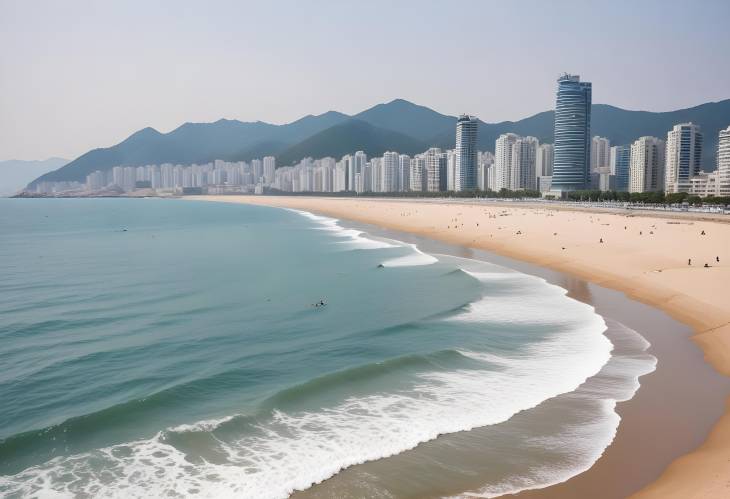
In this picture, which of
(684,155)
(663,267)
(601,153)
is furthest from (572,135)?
(663,267)

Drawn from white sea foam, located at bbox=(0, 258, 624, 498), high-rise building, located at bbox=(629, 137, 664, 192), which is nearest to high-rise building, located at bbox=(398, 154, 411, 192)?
high-rise building, located at bbox=(629, 137, 664, 192)

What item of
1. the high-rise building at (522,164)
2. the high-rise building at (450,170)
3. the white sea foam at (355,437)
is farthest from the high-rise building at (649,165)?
the white sea foam at (355,437)

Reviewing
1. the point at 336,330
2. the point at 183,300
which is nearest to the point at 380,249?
the point at 183,300

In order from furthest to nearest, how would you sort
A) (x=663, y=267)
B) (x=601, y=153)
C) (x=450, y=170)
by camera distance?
(x=601, y=153), (x=450, y=170), (x=663, y=267)

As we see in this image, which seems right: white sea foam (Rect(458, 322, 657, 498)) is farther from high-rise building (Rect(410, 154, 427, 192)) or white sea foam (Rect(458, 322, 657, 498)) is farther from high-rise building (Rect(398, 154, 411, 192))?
high-rise building (Rect(398, 154, 411, 192))

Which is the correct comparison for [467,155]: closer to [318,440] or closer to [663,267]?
[663,267]

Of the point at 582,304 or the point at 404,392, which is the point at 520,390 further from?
the point at 582,304
